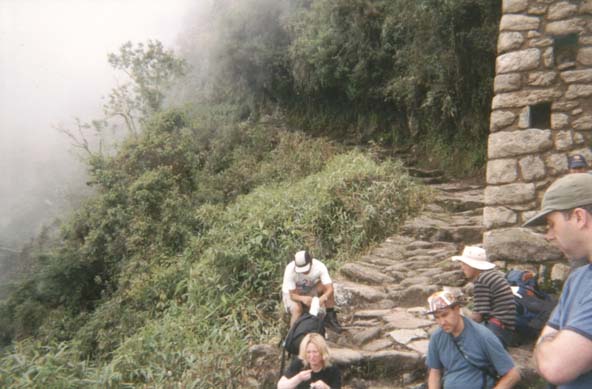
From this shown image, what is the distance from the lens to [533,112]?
4508mm

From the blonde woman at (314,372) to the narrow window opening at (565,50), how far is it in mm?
3358

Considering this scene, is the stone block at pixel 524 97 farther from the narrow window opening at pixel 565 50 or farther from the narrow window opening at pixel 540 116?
the narrow window opening at pixel 565 50

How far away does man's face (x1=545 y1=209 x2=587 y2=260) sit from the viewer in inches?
56.0

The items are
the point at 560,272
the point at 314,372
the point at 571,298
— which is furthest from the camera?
the point at 560,272

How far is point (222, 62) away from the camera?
578 inches

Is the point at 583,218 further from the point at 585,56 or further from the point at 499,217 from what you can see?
the point at 585,56

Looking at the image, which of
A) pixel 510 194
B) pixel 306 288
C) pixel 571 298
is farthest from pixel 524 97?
pixel 571 298

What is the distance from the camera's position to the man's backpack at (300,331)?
392cm

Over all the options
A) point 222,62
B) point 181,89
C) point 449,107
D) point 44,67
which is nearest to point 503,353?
point 449,107

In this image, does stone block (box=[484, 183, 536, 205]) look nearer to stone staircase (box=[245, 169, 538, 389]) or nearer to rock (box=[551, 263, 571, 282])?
rock (box=[551, 263, 571, 282])

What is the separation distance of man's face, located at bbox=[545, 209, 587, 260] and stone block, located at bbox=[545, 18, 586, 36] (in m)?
3.61

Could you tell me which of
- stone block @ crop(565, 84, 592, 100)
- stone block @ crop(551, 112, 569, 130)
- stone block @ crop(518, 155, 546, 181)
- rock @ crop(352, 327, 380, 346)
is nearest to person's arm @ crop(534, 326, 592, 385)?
rock @ crop(352, 327, 380, 346)

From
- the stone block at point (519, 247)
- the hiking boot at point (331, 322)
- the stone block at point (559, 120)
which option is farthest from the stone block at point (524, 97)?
the hiking boot at point (331, 322)

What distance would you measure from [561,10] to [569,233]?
377 centimetres
